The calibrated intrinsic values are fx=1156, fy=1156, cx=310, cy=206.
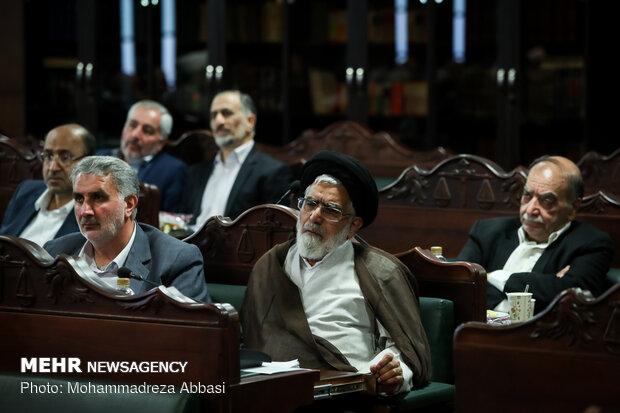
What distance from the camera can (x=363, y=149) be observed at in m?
7.09

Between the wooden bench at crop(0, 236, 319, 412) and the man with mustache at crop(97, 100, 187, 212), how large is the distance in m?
3.44

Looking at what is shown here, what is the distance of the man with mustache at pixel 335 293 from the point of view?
11.6ft

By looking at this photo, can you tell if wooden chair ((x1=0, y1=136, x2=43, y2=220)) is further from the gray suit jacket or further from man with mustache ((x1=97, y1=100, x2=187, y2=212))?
the gray suit jacket

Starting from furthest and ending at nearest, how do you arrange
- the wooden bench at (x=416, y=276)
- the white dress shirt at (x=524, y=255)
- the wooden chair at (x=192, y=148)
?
the wooden chair at (x=192, y=148)
the white dress shirt at (x=524, y=255)
the wooden bench at (x=416, y=276)

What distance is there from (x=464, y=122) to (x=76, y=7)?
3.26 m

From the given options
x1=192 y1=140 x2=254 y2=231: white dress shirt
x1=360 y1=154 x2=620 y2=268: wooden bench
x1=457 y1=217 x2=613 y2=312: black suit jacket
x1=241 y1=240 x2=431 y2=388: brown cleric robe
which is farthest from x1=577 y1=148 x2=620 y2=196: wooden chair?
x1=241 y1=240 x2=431 y2=388: brown cleric robe

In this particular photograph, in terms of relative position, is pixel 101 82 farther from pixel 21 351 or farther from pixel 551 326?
pixel 551 326

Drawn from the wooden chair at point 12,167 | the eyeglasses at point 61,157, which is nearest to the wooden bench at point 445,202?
the eyeglasses at point 61,157

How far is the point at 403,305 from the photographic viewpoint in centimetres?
352

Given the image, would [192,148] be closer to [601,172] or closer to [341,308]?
[601,172]

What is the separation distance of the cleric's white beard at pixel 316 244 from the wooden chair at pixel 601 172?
2585 mm

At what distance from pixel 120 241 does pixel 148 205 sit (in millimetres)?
1161

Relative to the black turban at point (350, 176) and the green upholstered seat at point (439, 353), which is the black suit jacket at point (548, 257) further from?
the black turban at point (350, 176)

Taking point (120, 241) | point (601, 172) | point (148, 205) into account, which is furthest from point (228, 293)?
point (601, 172)
